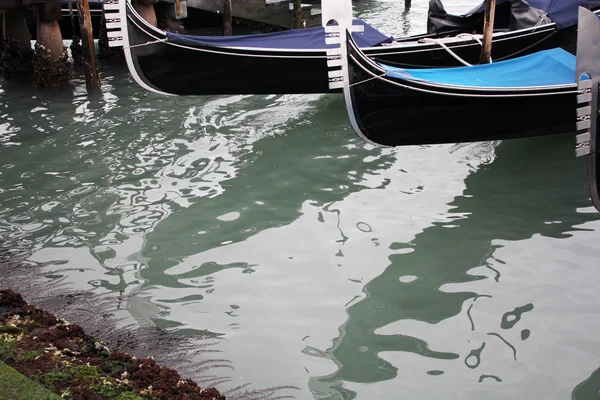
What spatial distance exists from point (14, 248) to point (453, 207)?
2652 millimetres

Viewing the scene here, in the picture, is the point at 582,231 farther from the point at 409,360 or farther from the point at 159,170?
the point at 159,170

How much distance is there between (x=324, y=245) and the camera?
Result: 13.8ft

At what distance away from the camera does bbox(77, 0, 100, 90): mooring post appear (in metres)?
6.80

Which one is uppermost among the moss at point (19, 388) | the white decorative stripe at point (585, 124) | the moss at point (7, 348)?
the white decorative stripe at point (585, 124)

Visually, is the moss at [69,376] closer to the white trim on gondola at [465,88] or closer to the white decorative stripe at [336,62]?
the white decorative stripe at [336,62]

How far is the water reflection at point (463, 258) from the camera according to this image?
3.24 meters

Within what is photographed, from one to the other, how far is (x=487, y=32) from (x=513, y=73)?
0.70 m

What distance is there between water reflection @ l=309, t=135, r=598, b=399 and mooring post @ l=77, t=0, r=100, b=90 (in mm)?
3902

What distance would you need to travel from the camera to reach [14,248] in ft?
13.9

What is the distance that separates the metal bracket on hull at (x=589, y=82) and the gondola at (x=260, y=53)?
107 inches

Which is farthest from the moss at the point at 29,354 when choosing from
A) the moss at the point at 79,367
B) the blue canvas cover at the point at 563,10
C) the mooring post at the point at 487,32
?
the blue canvas cover at the point at 563,10

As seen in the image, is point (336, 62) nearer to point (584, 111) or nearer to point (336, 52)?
point (336, 52)

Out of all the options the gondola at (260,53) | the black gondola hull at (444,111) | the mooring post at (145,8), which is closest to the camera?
the black gondola hull at (444,111)

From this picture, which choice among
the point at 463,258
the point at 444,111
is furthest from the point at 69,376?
the point at 444,111
